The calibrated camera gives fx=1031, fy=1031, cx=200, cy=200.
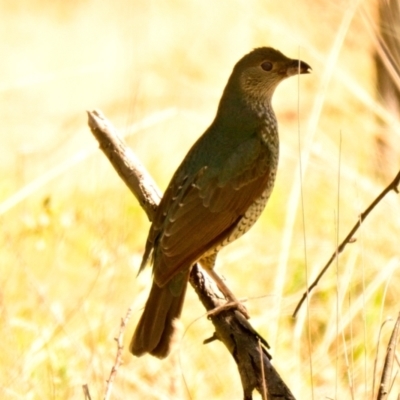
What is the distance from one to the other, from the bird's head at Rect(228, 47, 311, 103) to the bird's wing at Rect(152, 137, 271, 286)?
287mm

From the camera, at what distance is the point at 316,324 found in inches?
208

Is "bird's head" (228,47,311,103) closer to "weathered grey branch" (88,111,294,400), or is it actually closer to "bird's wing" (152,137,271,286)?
"bird's wing" (152,137,271,286)

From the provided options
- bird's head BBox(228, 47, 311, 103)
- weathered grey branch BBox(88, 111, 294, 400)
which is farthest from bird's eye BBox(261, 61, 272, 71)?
weathered grey branch BBox(88, 111, 294, 400)

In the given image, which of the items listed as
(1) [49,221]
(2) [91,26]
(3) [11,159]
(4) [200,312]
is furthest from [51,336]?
(2) [91,26]

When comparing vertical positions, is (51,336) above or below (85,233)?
below

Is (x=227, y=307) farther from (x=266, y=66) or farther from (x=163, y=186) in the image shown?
(x=163, y=186)

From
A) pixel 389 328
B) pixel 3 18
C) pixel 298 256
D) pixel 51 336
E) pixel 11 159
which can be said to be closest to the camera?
pixel 51 336

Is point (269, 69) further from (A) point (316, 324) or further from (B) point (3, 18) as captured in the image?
(B) point (3, 18)

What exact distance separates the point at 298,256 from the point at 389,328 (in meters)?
0.91

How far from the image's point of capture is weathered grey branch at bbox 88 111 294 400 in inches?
121

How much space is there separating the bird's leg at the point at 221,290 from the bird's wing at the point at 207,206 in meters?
0.14

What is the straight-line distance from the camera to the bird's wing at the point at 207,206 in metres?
3.72

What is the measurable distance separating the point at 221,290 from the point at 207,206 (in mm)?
323

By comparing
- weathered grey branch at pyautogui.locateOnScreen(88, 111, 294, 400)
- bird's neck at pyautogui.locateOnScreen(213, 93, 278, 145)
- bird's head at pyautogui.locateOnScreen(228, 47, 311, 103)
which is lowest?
weathered grey branch at pyautogui.locateOnScreen(88, 111, 294, 400)
